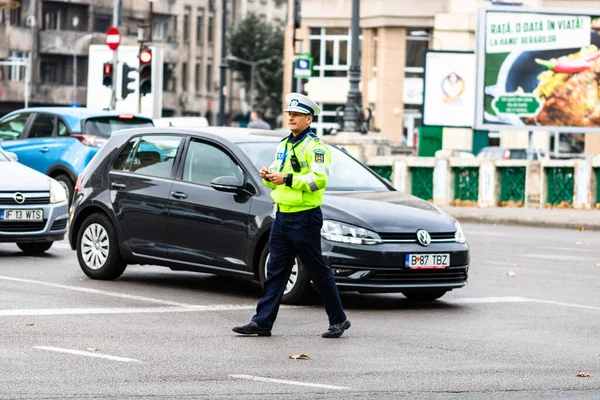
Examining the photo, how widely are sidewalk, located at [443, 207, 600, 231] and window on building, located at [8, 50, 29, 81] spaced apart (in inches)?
2433

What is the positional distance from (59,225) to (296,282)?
5179mm

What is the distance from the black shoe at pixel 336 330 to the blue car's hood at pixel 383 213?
1613mm

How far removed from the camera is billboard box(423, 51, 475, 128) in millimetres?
41500

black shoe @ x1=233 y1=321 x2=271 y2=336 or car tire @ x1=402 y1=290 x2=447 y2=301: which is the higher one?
black shoe @ x1=233 y1=321 x2=271 y2=336

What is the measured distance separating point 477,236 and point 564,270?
6041mm

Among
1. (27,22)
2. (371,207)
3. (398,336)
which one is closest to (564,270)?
(371,207)

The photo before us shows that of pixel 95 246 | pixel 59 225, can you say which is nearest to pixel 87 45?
pixel 59 225

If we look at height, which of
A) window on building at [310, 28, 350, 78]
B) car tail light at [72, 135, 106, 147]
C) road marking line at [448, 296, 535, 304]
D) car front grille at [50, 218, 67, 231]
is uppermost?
window on building at [310, 28, 350, 78]

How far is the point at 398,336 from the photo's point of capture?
1105 cm

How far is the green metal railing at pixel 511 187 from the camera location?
3086cm

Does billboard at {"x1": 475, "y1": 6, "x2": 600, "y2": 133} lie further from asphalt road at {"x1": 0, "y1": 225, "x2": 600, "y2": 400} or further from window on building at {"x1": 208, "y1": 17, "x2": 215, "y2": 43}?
window on building at {"x1": 208, "y1": 17, "x2": 215, "y2": 43}

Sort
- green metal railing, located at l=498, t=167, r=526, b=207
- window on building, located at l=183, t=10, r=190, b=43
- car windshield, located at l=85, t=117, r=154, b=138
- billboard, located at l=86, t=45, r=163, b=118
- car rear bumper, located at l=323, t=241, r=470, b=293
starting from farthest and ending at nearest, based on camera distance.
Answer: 1. window on building, located at l=183, t=10, r=190, b=43
2. billboard, located at l=86, t=45, r=163, b=118
3. green metal railing, located at l=498, t=167, r=526, b=207
4. car windshield, located at l=85, t=117, r=154, b=138
5. car rear bumper, located at l=323, t=241, r=470, b=293

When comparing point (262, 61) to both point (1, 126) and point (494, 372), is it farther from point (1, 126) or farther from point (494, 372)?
point (494, 372)

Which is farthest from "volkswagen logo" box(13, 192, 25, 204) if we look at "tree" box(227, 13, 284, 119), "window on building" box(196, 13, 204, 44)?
"tree" box(227, 13, 284, 119)
